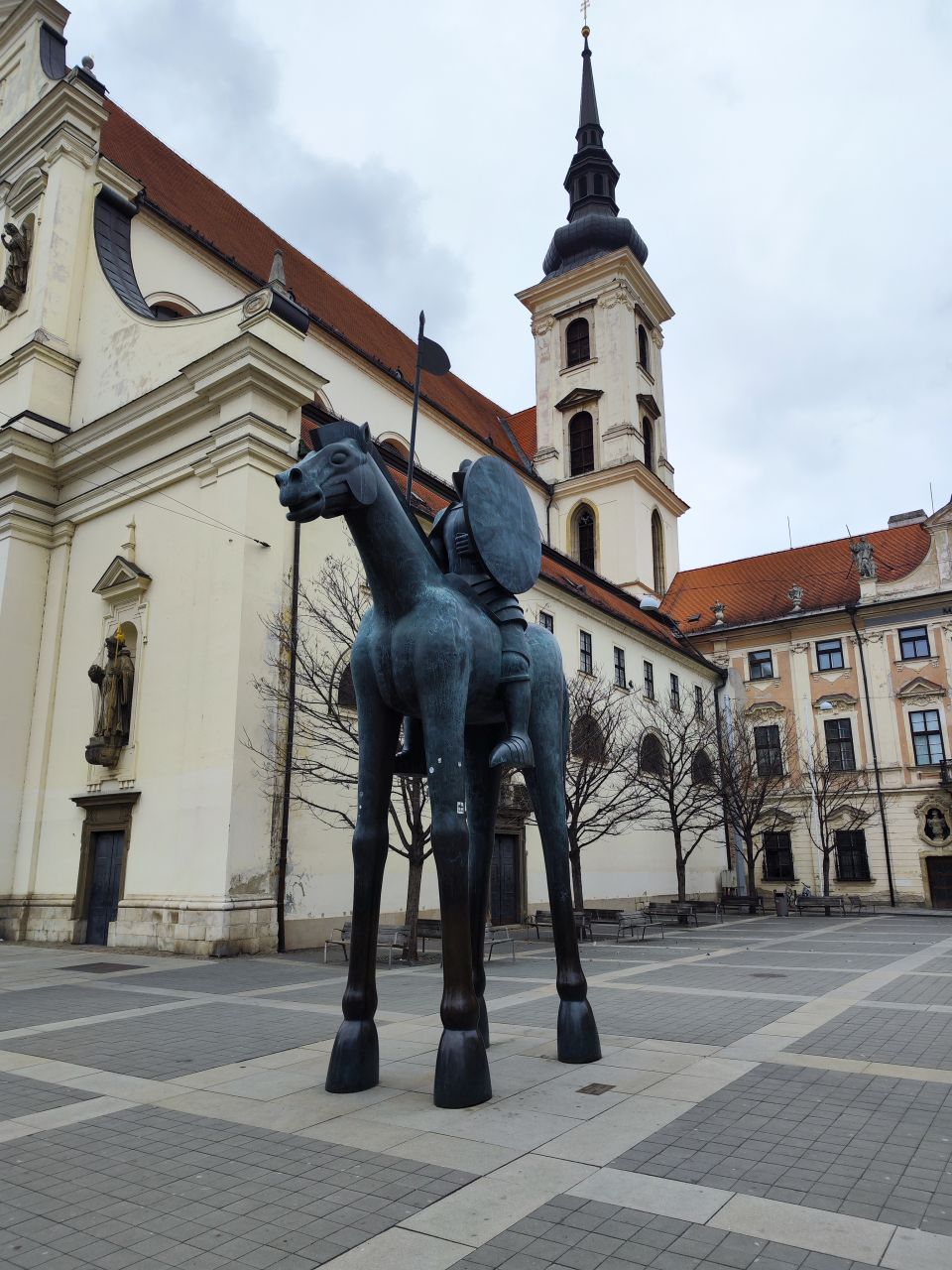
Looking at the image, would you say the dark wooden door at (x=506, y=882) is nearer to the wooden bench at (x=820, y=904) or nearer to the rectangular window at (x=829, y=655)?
the wooden bench at (x=820, y=904)

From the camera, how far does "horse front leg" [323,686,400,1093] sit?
5875 millimetres

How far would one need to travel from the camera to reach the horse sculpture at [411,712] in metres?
5.70

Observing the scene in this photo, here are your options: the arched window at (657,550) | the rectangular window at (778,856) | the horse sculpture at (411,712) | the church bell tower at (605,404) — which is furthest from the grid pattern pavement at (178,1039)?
the arched window at (657,550)

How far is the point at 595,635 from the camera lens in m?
32.3

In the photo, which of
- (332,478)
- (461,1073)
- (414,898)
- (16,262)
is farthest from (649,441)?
(461,1073)

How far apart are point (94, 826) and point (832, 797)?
3260 centimetres

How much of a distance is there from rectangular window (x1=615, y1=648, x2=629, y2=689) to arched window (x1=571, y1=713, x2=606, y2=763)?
850 centimetres

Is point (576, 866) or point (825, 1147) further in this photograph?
point (576, 866)

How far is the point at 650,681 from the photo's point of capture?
1437 inches

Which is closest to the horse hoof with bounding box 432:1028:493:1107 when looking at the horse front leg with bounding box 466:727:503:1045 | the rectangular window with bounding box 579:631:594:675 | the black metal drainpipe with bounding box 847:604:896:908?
the horse front leg with bounding box 466:727:503:1045

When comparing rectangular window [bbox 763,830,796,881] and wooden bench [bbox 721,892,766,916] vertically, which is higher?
rectangular window [bbox 763,830,796,881]

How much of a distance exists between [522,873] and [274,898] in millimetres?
10317

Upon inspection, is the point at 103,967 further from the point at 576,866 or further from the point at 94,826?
the point at 576,866

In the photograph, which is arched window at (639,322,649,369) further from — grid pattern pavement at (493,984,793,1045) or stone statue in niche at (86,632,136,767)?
grid pattern pavement at (493,984,793,1045)
